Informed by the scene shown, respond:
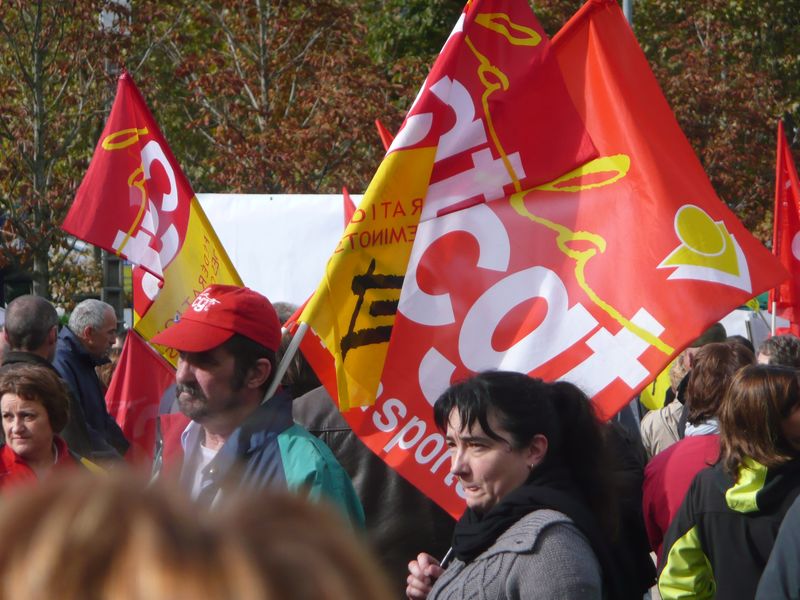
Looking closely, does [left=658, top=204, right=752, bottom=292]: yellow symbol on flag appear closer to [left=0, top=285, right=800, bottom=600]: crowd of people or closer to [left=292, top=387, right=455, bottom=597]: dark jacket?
[left=0, top=285, right=800, bottom=600]: crowd of people

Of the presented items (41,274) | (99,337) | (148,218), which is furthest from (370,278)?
(41,274)

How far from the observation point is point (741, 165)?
22172 mm

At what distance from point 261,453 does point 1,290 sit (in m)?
10.5

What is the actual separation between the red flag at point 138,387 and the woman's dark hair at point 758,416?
3.75 metres

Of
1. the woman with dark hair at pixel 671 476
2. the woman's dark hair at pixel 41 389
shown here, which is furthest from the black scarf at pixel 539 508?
the woman's dark hair at pixel 41 389

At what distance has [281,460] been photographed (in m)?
3.19

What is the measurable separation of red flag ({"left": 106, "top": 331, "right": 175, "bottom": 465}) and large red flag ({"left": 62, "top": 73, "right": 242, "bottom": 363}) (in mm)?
379

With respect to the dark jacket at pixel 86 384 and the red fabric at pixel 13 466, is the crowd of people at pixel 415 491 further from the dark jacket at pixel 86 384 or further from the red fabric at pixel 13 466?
the dark jacket at pixel 86 384

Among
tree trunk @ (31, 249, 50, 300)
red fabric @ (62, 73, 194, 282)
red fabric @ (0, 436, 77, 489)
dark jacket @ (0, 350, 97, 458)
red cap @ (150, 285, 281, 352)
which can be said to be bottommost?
tree trunk @ (31, 249, 50, 300)

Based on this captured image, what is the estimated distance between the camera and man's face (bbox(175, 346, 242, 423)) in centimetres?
333

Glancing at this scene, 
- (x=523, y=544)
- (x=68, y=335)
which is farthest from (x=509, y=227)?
(x=68, y=335)

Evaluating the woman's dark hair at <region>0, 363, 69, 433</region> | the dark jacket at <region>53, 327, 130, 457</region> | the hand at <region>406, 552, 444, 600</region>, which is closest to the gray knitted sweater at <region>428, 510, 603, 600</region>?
the hand at <region>406, 552, 444, 600</region>

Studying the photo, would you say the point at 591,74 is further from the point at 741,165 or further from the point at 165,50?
the point at 741,165

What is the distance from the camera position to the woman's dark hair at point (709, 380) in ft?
16.1
